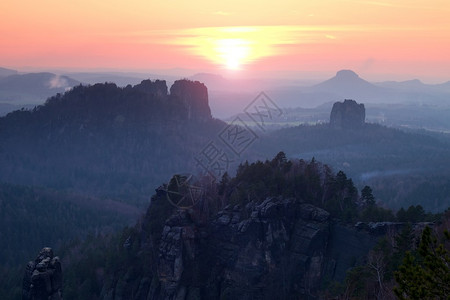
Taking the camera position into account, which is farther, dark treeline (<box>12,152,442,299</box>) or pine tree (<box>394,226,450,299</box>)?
dark treeline (<box>12,152,442,299</box>)

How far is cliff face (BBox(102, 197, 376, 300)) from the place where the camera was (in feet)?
142

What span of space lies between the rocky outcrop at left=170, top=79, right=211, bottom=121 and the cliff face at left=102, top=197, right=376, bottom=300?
12759cm

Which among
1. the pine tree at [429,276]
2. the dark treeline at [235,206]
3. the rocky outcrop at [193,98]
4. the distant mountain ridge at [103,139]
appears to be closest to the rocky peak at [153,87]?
the distant mountain ridge at [103,139]

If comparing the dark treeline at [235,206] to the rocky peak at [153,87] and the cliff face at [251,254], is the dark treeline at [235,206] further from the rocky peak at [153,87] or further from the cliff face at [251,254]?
the rocky peak at [153,87]

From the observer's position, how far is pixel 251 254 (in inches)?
1794

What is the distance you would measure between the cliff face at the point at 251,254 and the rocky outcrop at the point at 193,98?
127586 mm

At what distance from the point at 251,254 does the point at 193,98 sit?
138209 mm

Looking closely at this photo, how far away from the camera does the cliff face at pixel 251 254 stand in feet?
142

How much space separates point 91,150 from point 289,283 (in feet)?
399

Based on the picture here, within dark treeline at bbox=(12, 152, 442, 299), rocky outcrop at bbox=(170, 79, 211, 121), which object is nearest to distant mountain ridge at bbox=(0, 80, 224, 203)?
rocky outcrop at bbox=(170, 79, 211, 121)

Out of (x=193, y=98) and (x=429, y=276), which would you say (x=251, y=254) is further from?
(x=193, y=98)

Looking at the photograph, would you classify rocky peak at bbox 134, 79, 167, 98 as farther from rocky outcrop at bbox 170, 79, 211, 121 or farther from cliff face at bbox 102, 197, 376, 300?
cliff face at bbox 102, 197, 376, 300

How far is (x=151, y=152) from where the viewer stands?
155125 mm

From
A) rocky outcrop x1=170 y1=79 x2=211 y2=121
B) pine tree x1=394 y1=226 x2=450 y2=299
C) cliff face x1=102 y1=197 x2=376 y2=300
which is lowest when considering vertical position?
cliff face x1=102 y1=197 x2=376 y2=300
